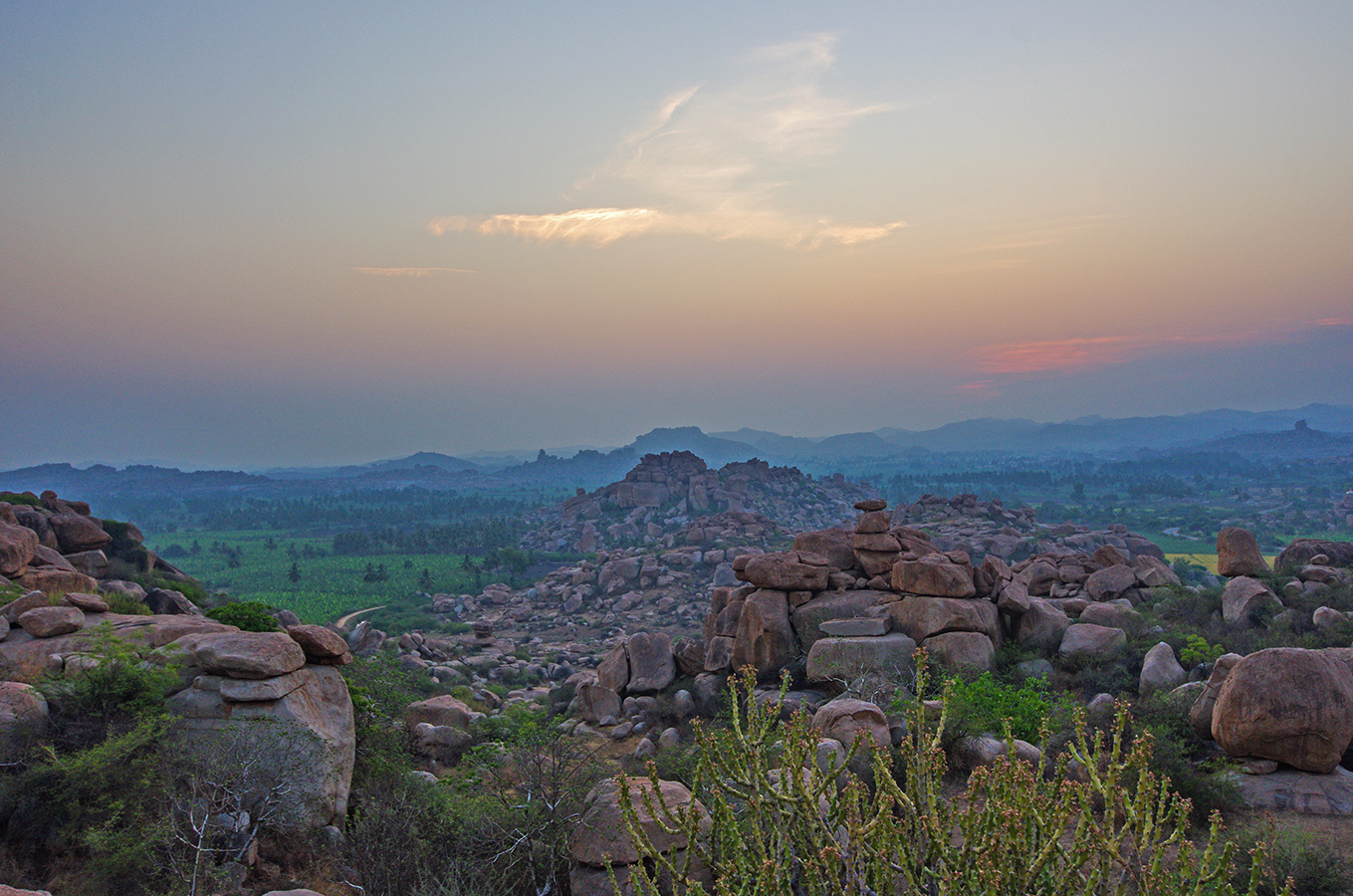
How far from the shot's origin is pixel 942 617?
16531mm

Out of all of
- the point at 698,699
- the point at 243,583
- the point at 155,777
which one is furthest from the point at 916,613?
the point at 243,583

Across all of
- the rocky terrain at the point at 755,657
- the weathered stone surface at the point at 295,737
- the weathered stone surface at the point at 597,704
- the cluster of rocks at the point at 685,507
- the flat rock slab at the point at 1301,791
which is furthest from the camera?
the cluster of rocks at the point at 685,507

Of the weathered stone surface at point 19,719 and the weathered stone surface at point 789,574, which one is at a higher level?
the weathered stone surface at point 19,719

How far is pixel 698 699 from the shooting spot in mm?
17703

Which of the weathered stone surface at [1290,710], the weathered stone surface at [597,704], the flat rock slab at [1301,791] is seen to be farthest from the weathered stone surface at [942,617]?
the weathered stone surface at [597,704]

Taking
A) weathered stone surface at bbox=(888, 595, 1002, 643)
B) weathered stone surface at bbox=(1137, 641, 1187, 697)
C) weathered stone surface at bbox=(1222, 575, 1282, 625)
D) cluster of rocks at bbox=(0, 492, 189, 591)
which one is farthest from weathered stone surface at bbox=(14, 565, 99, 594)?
weathered stone surface at bbox=(1222, 575, 1282, 625)

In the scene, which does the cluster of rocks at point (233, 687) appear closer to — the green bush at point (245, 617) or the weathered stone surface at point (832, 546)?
the green bush at point (245, 617)

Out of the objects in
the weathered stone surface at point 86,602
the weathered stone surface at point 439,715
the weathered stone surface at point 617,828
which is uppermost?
the weathered stone surface at point 86,602

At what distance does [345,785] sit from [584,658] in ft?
69.9

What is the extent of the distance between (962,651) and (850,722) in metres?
6.89

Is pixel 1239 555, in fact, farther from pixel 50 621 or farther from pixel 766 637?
pixel 50 621

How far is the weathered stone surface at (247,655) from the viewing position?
9680 mm

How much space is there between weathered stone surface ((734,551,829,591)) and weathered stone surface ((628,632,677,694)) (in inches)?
127

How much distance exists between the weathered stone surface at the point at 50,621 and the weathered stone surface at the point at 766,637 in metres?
13.6
